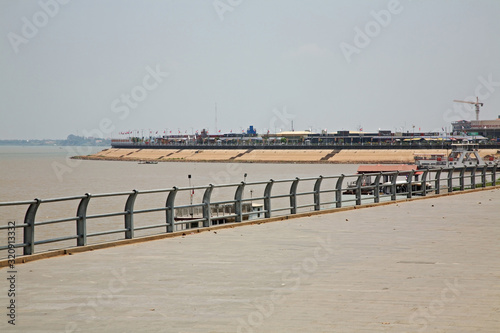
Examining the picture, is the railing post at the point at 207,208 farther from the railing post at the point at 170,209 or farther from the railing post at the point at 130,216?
the railing post at the point at 130,216

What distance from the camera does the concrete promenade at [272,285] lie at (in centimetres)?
848

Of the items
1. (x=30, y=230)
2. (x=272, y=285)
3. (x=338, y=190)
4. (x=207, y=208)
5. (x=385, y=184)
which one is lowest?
Result: (x=272, y=285)

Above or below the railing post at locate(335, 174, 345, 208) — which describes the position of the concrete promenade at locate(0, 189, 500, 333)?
below

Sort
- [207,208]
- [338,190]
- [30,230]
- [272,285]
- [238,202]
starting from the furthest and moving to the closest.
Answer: [338,190]
[238,202]
[207,208]
[30,230]
[272,285]

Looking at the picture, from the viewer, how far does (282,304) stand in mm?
9406

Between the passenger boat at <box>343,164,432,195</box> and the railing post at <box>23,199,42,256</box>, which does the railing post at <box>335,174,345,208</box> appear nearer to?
the passenger boat at <box>343,164,432,195</box>

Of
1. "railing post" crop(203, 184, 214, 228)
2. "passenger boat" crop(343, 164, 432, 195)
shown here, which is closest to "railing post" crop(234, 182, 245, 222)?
"railing post" crop(203, 184, 214, 228)

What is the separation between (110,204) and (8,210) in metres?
8.31

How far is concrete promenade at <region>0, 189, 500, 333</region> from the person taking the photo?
27.8 feet

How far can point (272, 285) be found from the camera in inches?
423

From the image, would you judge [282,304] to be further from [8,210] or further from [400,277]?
[8,210]

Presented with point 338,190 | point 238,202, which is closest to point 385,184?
point 338,190

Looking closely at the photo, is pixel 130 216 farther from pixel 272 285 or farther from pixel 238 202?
pixel 272 285

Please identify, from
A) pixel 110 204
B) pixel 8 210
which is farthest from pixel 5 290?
pixel 110 204
